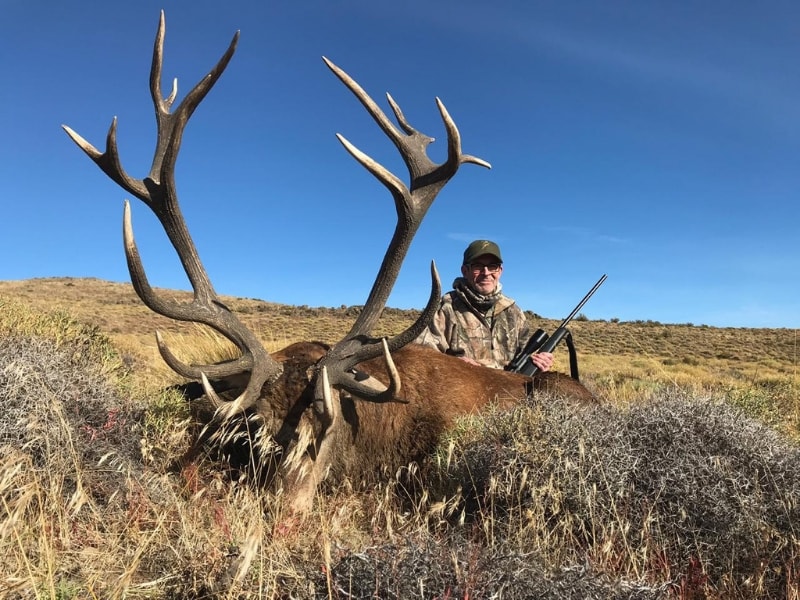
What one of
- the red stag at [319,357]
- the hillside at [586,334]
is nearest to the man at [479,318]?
the red stag at [319,357]

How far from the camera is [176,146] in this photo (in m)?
3.71

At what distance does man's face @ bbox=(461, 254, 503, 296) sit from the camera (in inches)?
263

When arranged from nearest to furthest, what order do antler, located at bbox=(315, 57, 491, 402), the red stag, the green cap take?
the red stag → antler, located at bbox=(315, 57, 491, 402) → the green cap

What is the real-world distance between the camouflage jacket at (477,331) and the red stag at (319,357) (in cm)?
210

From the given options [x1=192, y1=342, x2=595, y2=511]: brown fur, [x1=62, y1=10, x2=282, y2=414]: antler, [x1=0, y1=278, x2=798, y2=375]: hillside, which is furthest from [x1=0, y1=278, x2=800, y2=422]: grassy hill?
[x1=62, y1=10, x2=282, y2=414]: antler

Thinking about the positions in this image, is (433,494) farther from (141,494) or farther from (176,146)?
(176,146)

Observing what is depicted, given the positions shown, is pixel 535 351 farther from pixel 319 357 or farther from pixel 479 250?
pixel 319 357

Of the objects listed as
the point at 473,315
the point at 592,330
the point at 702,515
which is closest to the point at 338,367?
the point at 702,515

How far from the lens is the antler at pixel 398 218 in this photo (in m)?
3.84

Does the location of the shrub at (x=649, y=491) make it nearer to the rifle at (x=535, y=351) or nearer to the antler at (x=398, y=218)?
the antler at (x=398, y=218)

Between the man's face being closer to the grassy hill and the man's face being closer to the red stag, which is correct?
the red stag

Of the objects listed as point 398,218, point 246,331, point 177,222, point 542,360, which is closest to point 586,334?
point 542,360

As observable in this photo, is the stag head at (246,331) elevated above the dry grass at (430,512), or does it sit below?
above

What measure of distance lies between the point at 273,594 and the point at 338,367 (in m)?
2.03
